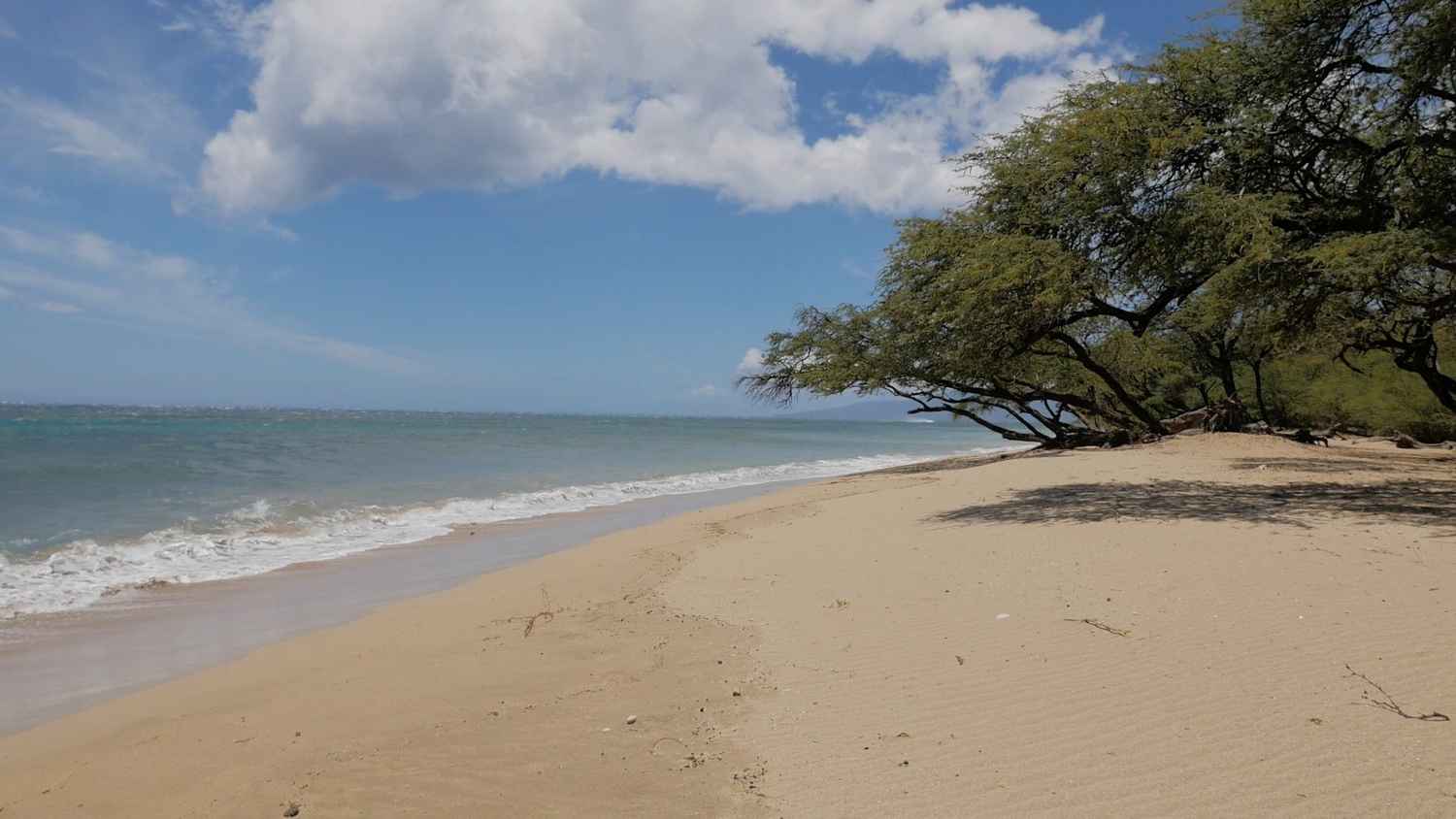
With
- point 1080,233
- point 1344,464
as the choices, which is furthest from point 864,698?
point 1344,464

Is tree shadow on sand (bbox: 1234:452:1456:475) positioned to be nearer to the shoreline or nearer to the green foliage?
the green foliage

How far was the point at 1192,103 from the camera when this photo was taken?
1142 centimetres

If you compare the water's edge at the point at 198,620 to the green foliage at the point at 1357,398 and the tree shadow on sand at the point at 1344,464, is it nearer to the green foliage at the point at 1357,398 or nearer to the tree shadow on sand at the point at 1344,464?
the tree shadow on sand at the point at 1344,464

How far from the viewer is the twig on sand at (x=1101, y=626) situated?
4.99 m

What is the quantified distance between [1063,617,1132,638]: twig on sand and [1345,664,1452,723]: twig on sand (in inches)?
47.9

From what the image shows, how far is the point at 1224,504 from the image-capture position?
9852mm

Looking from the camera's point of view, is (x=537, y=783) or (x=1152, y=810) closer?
(x=1152, y=810)

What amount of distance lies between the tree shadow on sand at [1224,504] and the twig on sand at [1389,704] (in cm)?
511

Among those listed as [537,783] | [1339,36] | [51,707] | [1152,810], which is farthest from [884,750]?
[1339,36]

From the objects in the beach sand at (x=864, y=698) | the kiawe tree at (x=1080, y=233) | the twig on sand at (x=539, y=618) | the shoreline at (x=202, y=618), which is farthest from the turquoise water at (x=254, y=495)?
the kiawe tree at (x=1080, y=233)

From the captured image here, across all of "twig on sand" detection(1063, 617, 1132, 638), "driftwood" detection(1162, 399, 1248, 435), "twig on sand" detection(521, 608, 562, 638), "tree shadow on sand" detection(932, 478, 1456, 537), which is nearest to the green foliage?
"driftwood" detection(1162, 399, 1248, 435)

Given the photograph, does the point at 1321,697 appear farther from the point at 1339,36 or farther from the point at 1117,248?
the point at 1339,36

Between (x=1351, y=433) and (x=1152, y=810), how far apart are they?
115 feet

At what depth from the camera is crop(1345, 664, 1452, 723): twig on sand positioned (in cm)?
347
